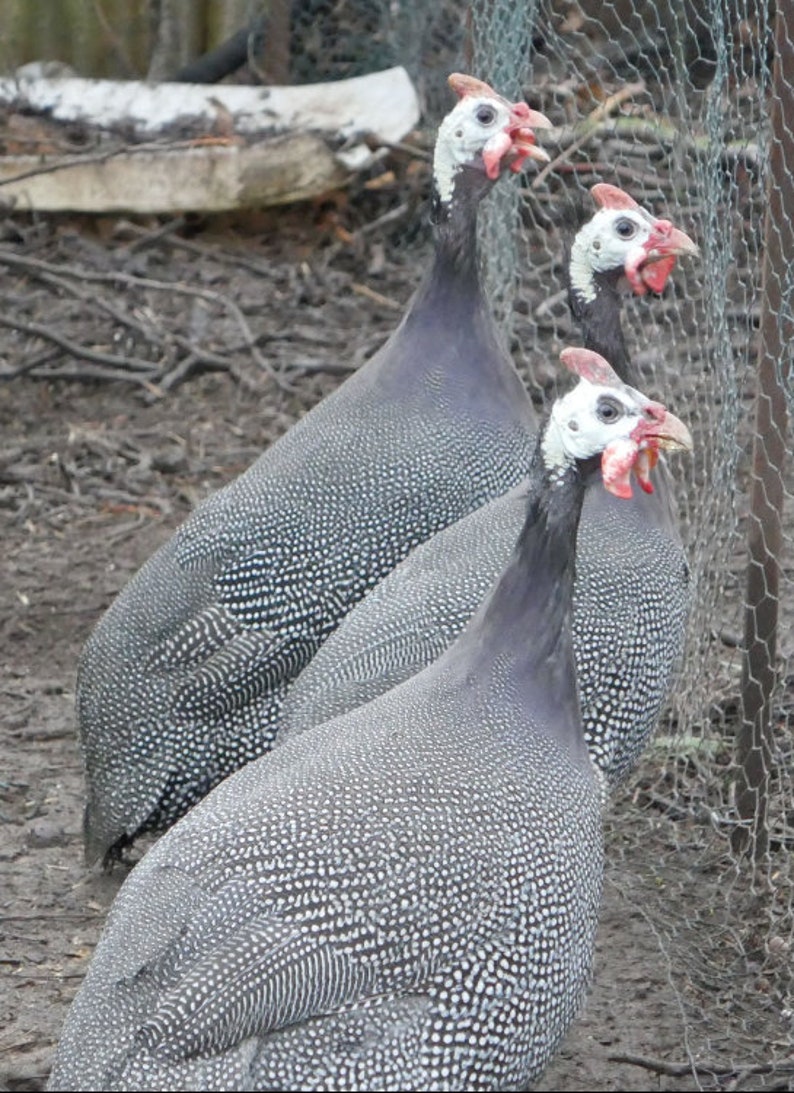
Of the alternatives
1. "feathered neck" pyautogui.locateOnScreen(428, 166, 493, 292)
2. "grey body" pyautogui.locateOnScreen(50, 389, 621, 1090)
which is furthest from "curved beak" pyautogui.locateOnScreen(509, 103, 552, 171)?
"grey body" pyautogui.locateOnScreen(50, 389, 621, 1090)

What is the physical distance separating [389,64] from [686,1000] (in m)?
5.14

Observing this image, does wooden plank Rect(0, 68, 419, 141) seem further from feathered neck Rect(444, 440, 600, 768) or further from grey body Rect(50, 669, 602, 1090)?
grey body Rect(50, 669, 602, 1090)

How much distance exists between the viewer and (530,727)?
3406 millimetres

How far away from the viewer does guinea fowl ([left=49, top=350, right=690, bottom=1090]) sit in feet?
9.78

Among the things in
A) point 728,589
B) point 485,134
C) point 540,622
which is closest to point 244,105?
point 485,134

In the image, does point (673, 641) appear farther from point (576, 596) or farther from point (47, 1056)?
point (47, 1056)

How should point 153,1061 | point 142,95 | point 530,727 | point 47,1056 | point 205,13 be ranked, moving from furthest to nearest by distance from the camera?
point 205,13
point 142,95
point 47,1056
point 530,727
point 153,1061

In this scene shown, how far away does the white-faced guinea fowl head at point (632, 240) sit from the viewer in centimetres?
435

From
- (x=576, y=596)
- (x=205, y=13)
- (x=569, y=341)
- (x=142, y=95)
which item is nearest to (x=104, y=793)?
(x=576, y=596)

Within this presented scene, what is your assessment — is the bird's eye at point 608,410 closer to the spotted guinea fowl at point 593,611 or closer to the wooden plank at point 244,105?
the spotted guinea fowl at point 593,611

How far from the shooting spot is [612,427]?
3486 millimetres

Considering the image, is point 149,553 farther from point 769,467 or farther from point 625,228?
point 769,467

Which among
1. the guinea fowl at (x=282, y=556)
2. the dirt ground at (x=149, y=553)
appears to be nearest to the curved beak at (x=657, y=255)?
the guinea fowl at (x=282, y=556)

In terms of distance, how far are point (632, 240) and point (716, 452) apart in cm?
52
